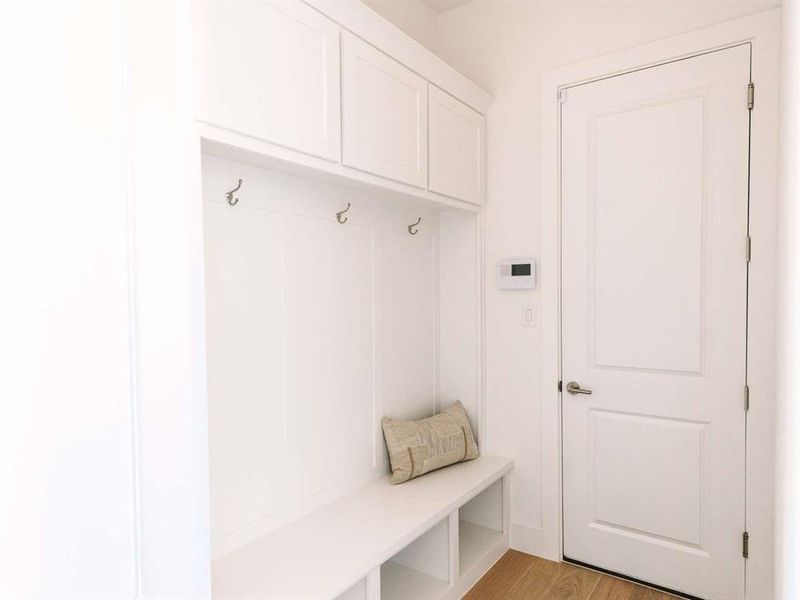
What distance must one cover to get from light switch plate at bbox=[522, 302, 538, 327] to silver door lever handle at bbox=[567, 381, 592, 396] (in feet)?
1.10

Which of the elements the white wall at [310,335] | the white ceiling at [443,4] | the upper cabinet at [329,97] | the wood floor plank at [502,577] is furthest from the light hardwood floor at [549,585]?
the white ceiling at [443,4]

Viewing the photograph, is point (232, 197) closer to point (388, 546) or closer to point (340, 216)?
point (340, 216)

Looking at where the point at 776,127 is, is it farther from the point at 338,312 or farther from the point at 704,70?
the point at 338,312

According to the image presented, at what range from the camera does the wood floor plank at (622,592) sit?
2158mm

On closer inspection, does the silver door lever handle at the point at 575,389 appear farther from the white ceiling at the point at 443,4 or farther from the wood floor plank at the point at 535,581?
the white ceiling at the point at 443,4

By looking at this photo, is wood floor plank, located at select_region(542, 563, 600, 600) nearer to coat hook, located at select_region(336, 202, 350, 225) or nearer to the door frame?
the door frame

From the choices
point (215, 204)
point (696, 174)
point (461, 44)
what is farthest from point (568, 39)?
point (215, 204)

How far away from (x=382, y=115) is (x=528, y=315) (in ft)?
4.04

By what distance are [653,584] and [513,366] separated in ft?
3.72

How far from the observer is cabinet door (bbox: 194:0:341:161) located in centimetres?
131

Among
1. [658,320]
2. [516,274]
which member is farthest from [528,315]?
[658,320]

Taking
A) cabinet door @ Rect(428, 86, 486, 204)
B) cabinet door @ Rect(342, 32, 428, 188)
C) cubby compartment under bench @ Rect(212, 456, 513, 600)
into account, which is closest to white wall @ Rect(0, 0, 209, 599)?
cubby compartment under bench @ Rect(212, 456, 513, 600)

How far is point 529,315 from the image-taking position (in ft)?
8.24

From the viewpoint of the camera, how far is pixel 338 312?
207 cm
